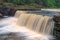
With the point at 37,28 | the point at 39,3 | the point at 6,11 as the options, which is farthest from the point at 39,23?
the point at 39,3

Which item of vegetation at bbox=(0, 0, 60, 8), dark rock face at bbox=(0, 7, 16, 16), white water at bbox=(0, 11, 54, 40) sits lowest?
white water at bbox=(0, 11, 54, 40)

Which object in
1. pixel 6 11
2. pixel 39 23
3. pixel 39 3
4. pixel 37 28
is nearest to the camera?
pixel 37 28

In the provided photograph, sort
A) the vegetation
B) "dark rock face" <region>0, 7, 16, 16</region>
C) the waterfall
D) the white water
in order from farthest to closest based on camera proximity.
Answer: the vegetation, "dark rock face" <region>0, 7, 16, 16</region>, the waterfall, the white water

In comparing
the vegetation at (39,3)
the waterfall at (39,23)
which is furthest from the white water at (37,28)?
the vegetation at (39,3)

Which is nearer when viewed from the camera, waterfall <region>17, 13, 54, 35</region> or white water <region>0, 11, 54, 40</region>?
white water <region>0, 11, 54, 40</region>

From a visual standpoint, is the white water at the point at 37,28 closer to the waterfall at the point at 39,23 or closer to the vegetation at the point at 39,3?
the waterfall at the point at 39,23

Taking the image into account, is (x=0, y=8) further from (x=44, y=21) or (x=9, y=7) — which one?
(x=44, y=21)

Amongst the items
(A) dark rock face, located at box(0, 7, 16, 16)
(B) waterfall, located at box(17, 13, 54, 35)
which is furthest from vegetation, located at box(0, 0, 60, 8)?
(B) waterfall, located at box(17, 13, 54, 35)

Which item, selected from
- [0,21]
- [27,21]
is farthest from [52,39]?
[0,21]

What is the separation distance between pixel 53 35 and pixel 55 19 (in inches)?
37.6

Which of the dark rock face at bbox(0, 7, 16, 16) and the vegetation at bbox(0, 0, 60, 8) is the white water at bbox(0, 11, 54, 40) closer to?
the dark rock face at bbox(0, 7, 16, 16)

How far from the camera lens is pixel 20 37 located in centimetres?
1070

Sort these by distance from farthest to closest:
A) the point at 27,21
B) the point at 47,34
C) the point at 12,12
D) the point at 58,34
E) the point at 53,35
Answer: the point at 12,12, the point at 27,21, the point at 47,34, the point at 53,35, the point at 58,34

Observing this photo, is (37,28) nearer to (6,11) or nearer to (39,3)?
(6,11)
